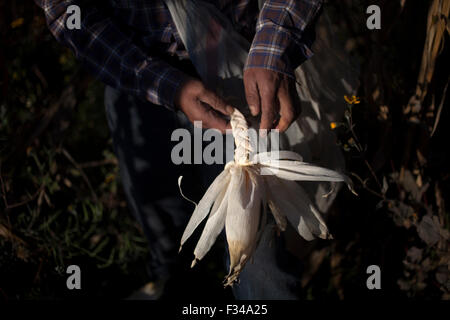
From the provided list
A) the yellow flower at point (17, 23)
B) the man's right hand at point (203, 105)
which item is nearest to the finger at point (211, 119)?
the man's right hand at point (203, 105)

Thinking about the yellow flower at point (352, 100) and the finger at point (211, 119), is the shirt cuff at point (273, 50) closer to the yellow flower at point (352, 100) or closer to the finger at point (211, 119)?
the finger at point (211, 119)

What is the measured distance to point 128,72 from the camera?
115cm

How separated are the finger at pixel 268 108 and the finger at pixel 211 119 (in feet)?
0.32

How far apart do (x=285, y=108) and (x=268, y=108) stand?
0.05 m

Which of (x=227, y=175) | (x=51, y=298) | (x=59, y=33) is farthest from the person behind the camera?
(x=51, y=298)

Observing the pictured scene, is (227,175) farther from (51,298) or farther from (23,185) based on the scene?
(23,185)

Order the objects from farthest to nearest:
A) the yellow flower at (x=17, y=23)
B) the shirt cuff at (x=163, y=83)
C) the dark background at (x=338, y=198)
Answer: the yellow flower at (x=17, y=23) < the dark background at (x=338, y=198) < the shirt cuff at (x=163, y=83)

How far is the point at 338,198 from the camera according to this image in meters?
1.65

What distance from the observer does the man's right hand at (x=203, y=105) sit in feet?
3.32

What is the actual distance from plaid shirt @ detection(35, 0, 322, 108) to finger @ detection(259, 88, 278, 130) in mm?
120

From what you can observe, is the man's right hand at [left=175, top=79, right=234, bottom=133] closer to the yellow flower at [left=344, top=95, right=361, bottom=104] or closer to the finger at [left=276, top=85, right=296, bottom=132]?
the finger at [left=276, top=85, right=296, bottom=132]

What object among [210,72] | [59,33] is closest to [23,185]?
[59,33]
